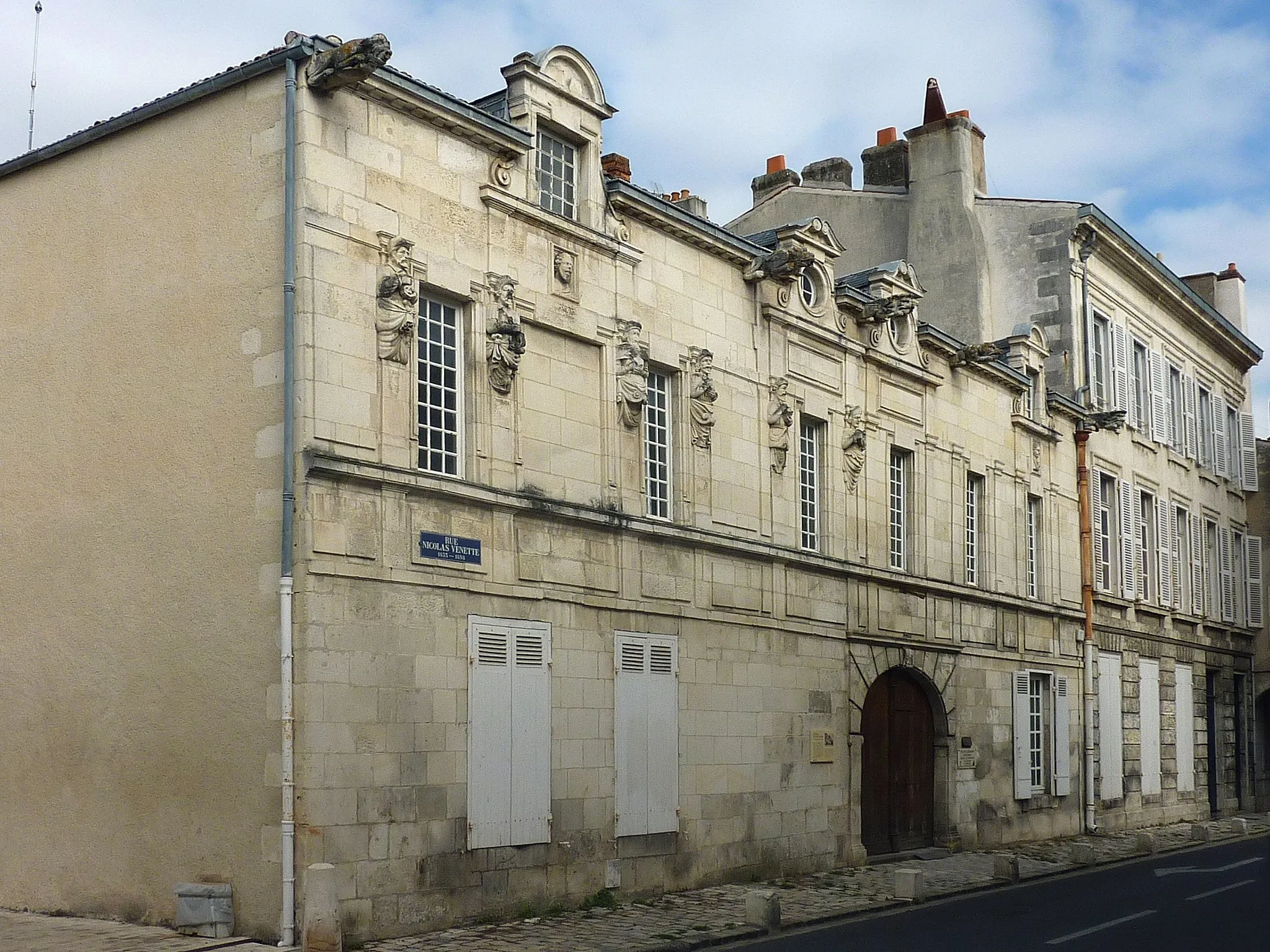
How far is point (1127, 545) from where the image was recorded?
89.7ft

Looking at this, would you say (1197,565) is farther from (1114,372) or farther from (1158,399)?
(1114,372)

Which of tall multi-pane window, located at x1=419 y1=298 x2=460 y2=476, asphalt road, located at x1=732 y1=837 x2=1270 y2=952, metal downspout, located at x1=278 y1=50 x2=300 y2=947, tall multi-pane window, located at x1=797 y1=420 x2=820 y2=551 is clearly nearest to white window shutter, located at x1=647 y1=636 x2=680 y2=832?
asphalt road, located at x1=732 y1=837 x2=1270 y2=952

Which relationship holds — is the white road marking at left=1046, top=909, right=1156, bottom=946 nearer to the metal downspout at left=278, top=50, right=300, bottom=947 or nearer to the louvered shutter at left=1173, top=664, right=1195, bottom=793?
the metal downspout at left=278, top=50, right=300, bottom=947

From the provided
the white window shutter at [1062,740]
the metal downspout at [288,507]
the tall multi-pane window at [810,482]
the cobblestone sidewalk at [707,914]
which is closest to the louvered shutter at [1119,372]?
the white window shutter at [1062,740]

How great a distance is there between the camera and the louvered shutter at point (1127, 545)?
88.6 ft

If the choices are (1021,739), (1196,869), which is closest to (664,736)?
(1196,869)

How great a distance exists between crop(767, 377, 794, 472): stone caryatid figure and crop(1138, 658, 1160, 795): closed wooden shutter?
506 inches

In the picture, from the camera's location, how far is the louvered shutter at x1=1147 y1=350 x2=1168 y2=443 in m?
29.1

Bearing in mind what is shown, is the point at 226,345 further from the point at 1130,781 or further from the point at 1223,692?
the point at 1223,692

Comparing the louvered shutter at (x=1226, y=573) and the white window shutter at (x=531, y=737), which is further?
the louvered shutter at (x=1226, y=573)

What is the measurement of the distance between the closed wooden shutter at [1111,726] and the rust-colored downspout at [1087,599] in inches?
19.0

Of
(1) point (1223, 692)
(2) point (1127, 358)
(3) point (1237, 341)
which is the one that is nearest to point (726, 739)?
(2) point (1127, 358)

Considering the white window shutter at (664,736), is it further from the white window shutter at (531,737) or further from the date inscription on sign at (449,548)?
the date inscription on sign at (449,548)

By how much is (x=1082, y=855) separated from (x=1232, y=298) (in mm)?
20055
